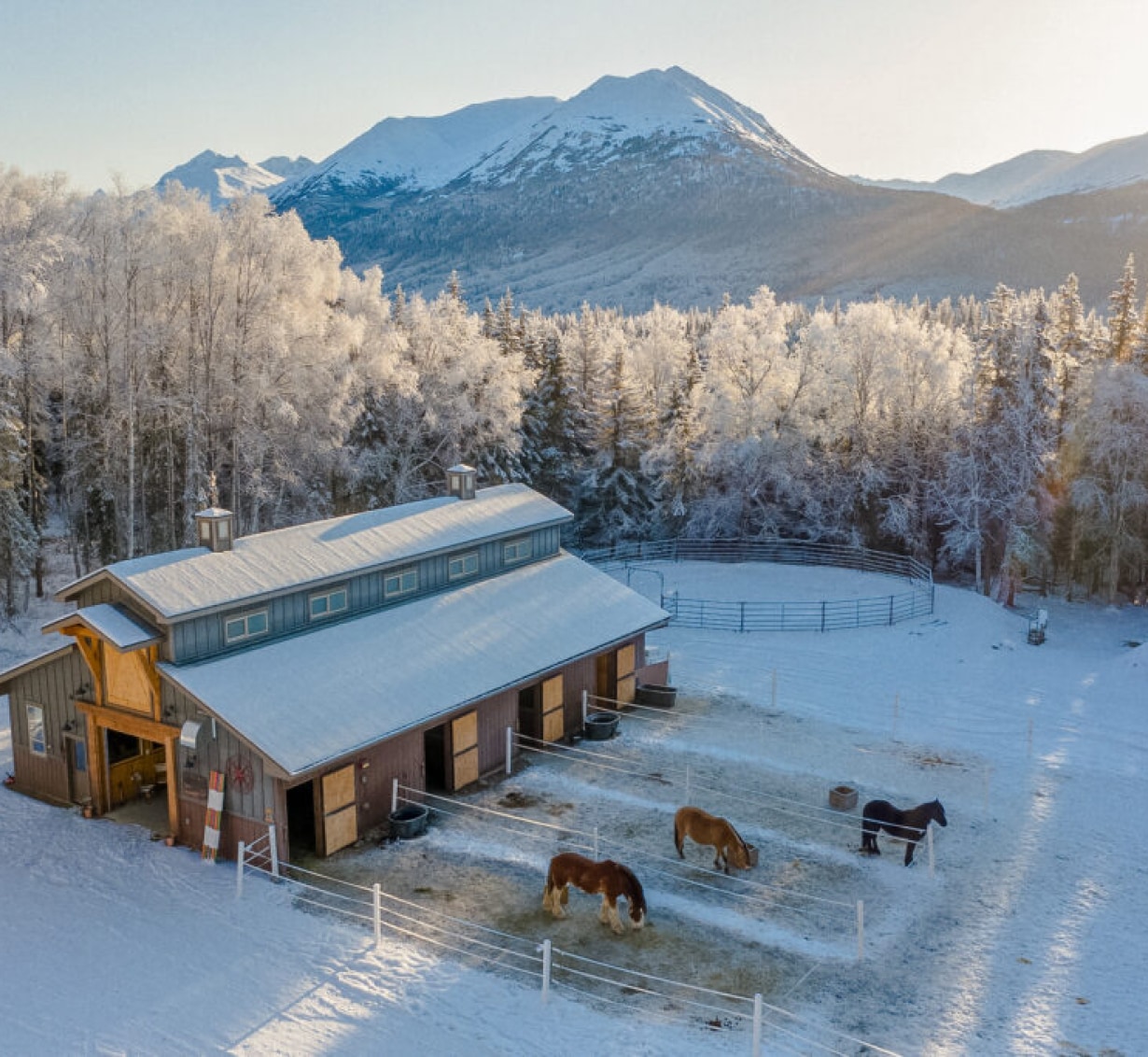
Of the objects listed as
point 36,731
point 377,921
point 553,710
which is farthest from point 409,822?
point 36,731

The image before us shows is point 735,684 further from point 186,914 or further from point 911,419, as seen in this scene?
point 911,419

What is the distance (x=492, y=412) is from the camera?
45.7 m

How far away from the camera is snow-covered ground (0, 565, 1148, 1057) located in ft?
40.5

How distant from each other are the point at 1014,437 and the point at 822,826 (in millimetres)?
31720

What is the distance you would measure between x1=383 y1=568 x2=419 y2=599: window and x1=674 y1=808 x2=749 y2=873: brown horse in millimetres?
8552

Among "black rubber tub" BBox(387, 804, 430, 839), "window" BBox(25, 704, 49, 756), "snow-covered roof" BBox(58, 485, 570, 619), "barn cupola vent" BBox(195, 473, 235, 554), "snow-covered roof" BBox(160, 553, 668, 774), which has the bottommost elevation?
"black rubber tub" BBox(387, 804, 430, 839)

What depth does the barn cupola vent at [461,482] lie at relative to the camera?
2605cm

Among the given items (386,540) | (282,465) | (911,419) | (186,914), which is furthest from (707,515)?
(186,914)

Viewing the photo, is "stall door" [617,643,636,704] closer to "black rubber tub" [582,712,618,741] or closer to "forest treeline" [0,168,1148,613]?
"black rubber tub" [582,712,618,741]

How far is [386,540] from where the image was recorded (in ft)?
72.4

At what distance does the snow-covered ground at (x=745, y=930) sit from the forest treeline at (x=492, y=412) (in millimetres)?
16524

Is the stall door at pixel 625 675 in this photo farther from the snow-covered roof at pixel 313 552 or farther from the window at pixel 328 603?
the window at pixel 328 603

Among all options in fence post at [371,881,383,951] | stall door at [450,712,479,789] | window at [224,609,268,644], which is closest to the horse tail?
fence post at [371,881,383,951]

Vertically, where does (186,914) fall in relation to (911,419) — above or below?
below
